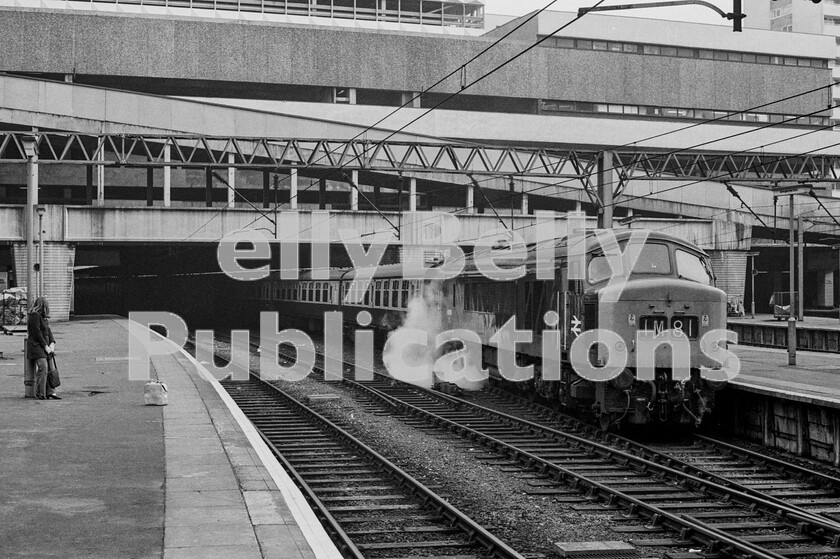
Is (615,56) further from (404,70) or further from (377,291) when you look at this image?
(377,291)

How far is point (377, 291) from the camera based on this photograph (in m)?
33.9

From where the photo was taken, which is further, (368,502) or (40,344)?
(40,344)

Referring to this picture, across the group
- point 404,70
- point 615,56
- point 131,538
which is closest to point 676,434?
point 131,538

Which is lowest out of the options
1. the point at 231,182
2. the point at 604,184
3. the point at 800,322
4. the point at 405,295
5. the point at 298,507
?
the point at 298,507

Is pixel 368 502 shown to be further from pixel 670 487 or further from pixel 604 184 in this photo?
pixel 604 184

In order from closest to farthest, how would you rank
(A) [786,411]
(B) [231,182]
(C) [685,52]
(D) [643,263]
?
(A) [786,411] < (D) [643,263] < (B) [231,182] < (C) [685,52]

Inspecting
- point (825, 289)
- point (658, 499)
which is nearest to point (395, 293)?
point (658, 499)

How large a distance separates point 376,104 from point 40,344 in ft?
164

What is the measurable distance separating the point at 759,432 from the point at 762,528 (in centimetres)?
702

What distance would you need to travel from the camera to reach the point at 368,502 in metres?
11.8

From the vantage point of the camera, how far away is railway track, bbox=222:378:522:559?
9.73m

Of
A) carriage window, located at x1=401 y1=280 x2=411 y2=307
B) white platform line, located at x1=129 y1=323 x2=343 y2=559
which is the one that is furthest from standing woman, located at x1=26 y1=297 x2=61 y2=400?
carriage window, located at x1=401 y1=280 x2=411 y2=307

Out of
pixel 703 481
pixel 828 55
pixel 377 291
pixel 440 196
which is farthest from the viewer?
pixel 828 55

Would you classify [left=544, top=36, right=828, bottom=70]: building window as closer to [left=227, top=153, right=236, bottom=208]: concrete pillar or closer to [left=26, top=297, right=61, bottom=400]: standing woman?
[left=227, top=153, right=236, bottom=208]: concrete pillar
